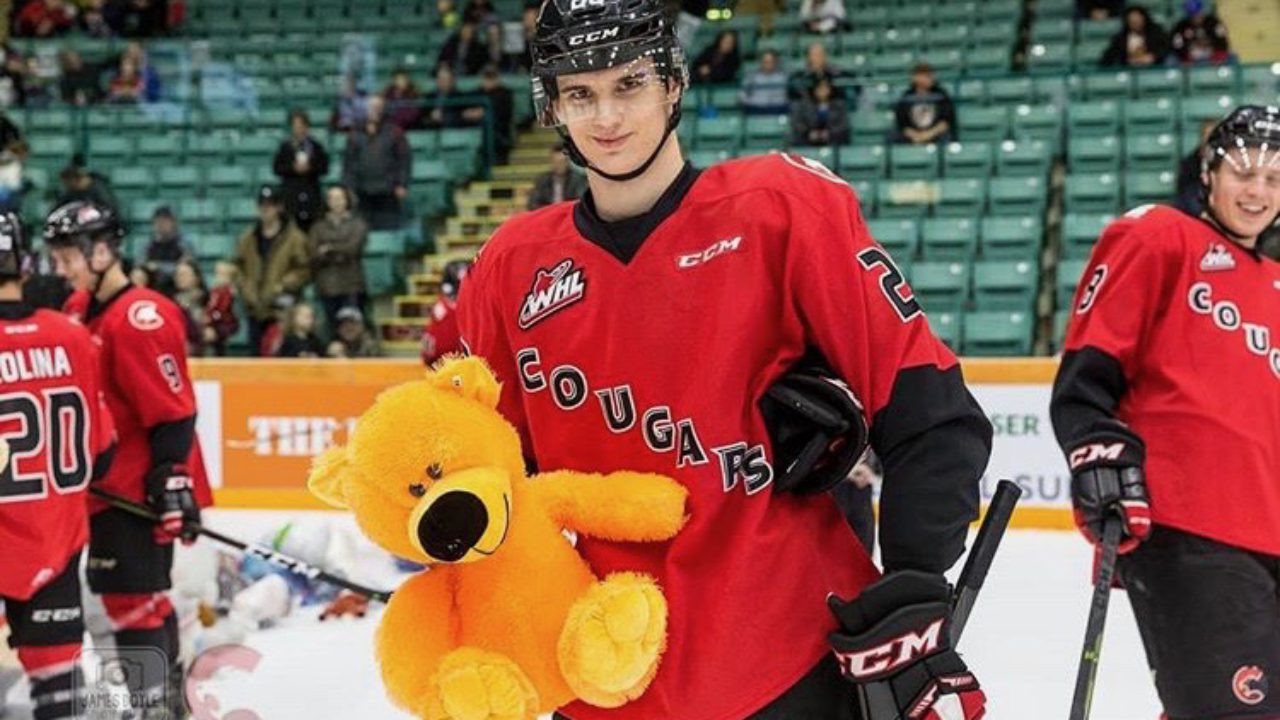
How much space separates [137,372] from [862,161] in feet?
19.3

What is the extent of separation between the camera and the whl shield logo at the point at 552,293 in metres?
1.77

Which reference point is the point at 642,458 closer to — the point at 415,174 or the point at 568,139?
the point at 568,139

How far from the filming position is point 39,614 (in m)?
3.45

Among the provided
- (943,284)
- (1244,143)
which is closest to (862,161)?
(943,284)

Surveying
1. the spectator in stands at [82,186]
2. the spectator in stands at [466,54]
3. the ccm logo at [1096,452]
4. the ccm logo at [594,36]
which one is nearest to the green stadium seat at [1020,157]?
the spectator in stands at [466,54]

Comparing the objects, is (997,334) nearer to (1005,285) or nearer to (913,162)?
(1005,285)

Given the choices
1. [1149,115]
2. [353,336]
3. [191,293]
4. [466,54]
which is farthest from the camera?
[466,54]

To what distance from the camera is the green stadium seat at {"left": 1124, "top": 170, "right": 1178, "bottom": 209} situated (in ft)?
28.4

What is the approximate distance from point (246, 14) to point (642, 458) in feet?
40.2

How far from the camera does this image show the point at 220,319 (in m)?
8.79

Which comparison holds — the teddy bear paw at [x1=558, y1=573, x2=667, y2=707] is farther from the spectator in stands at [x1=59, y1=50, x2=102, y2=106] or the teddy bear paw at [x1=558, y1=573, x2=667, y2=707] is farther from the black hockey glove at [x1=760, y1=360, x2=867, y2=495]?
the spectator in stands at [x1=59, y1=50, x2=102, y2=106]

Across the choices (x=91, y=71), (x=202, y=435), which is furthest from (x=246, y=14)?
(x=202, y=435)

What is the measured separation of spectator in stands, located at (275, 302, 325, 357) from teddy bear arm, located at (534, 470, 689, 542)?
6875 millimetres

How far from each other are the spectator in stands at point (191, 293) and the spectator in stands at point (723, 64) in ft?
11.5
